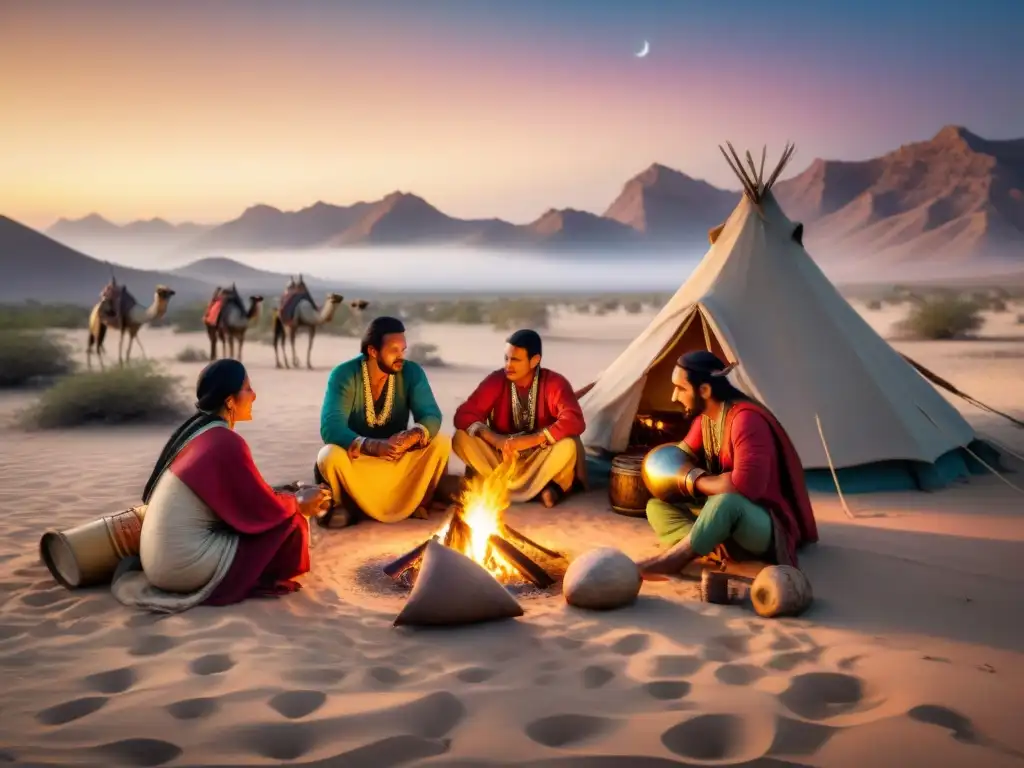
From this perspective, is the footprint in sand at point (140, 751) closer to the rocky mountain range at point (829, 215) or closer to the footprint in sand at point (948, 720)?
the footprint in sand at point (948, 720)

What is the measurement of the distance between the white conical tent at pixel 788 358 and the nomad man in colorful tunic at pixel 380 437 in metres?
1.45

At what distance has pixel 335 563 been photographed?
4.25 m

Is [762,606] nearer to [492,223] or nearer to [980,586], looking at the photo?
[980,586]

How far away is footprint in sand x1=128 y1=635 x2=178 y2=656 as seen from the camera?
311cm

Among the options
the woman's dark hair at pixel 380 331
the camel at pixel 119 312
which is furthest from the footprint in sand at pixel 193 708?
the camel at pixel 119 312

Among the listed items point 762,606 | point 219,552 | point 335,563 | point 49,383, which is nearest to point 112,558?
point 219,552

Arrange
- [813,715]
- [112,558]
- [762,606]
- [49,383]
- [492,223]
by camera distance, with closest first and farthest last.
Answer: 1. [813,715]
2. [762,606]
3. [112,558]
4. [49,383]
5. [492,223]

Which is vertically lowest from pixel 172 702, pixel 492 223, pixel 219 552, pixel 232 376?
pixel 172 702

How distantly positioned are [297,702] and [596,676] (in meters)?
0.99

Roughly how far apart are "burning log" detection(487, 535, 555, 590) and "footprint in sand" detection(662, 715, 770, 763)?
4.42ft

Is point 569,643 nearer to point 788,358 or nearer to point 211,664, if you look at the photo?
point 211,664

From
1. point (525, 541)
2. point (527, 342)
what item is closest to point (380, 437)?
point (527, 342)

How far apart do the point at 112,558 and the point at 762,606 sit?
2801mm

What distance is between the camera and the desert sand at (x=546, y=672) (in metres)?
2.46
